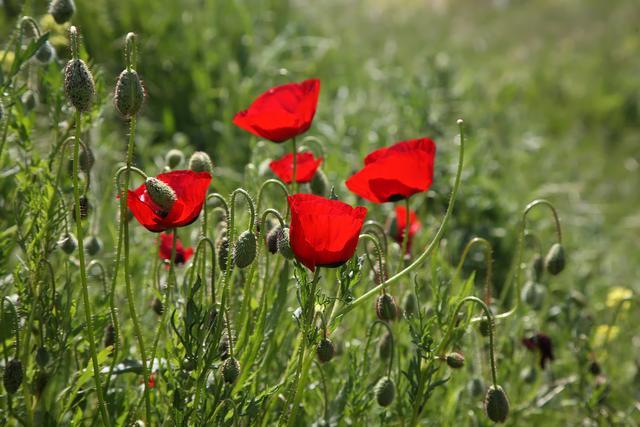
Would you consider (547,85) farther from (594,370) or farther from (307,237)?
(307,237)

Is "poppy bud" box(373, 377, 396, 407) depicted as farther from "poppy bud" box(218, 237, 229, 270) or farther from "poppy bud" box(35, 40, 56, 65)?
"poppy bud" box(35, 40, 56, 65)

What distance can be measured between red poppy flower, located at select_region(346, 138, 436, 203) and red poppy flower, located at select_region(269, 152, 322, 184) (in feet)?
0.64

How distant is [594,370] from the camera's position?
2.20m

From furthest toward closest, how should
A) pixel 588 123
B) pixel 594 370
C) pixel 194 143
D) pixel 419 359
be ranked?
pixel 588 123
pixel 194 143
pixel 594 370
pixel 419 359

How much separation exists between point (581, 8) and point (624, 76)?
2.01 metres

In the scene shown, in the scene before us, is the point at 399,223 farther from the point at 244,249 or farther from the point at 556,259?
the point at 244,249

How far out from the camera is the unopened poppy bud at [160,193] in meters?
1.33

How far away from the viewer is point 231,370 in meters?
1.40

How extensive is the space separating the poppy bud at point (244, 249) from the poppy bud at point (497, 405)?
1.82ft

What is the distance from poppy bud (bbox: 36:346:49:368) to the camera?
5.07ft

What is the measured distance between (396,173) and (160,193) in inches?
20.8

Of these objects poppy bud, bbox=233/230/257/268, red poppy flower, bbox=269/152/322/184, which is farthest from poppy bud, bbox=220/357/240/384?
red poppy flower, bbox=269/152/322/184

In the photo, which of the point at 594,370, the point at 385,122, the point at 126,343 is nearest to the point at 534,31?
the point at 385,122

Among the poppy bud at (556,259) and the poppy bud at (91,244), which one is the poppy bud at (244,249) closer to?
the poppy bud at (91,244)
